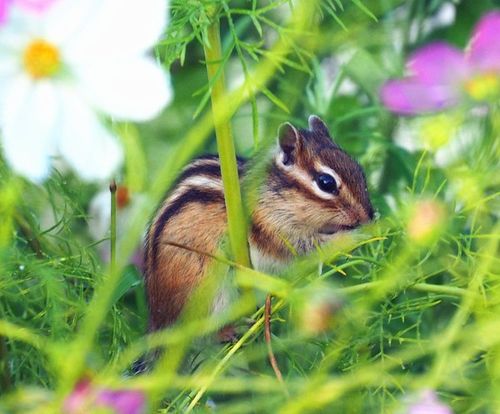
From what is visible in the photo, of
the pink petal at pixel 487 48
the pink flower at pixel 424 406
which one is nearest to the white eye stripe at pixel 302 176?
the pink petal at pixel 487 48

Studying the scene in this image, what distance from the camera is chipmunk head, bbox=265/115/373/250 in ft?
4.90

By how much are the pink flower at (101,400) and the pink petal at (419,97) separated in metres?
0.31

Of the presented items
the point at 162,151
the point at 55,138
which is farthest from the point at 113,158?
the point at 162,151

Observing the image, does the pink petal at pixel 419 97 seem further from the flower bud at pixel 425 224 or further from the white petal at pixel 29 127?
the white petal at pixel 29 127

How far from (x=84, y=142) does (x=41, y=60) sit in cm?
6

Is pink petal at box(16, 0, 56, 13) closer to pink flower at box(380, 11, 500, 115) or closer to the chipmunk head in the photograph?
pink flower at box(380, 11, 500, 115)

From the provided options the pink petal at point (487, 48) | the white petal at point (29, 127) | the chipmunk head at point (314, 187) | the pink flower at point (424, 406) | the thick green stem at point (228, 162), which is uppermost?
the white petal at point (29, 127)

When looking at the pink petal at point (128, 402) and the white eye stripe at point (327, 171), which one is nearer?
the pink petal at point (128, 402)

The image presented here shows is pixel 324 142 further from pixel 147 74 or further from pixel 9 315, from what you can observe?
pixel 147 74

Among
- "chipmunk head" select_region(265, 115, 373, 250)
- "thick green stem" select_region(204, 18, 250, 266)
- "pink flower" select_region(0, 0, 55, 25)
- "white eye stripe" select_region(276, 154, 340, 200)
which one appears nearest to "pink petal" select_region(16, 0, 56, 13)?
"pink flower" select_region(0, 0, 55, 25)

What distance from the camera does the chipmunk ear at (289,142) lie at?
1.54 metres

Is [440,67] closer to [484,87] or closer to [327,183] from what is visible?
[484,87]

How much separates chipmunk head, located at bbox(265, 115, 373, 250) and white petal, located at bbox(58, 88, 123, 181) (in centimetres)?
77

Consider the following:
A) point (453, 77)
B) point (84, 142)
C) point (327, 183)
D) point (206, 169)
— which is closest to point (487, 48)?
point (453, 77)
